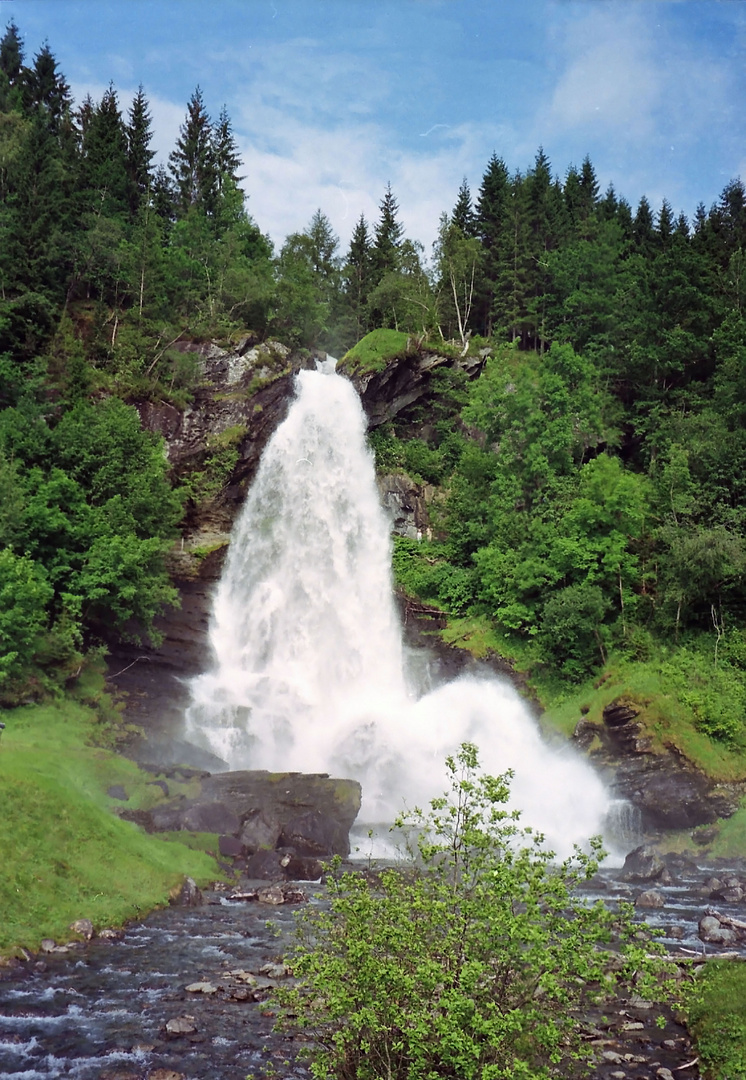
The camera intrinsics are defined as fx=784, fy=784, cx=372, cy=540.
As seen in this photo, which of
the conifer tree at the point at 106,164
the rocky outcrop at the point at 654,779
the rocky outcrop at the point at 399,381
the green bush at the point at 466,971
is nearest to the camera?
the green bush at the point at 466,971

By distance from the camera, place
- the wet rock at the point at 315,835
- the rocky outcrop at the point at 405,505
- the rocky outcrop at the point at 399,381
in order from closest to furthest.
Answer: the wet rock at the point at 315,835
the rocky outcrop at the point at 405,505
the rocky outcrop at the point at 399,381

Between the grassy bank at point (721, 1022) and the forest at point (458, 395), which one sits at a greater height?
the forest at point (458, 395)

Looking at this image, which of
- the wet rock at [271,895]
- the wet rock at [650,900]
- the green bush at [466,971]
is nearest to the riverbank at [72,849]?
the wet rock at [271,895]

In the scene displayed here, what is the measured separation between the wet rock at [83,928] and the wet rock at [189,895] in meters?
2.72

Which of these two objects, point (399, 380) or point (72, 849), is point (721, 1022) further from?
point (399, 380)

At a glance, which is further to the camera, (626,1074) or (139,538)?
(139,538)

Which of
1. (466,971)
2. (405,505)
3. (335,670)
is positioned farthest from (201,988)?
(405,505)

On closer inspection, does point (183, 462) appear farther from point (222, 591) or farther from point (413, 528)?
point (413, 528)

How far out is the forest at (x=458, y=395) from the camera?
2983 cm

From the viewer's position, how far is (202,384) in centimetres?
4075

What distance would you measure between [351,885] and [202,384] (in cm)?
3557

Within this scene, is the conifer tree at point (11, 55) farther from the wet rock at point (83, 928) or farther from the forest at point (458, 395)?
the wet rock at point (83, 928)

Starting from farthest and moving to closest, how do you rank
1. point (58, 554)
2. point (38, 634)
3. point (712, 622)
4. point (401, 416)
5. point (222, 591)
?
point (401, 416)
point (222, 591)
point (712, 622)
point (58, 554)
point (38, 634)

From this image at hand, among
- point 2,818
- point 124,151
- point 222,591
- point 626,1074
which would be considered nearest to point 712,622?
point 222,591
